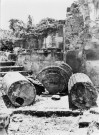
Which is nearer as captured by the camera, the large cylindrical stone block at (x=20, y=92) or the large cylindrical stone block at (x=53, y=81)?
the large cylindrical stone block at (x=20, y=92)

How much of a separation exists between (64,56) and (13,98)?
4.88 m

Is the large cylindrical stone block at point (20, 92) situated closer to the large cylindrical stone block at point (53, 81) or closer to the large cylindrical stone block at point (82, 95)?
the large cylindrical stone block at point (82, 95)

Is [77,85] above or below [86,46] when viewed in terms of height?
below

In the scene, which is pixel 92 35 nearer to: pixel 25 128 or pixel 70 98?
pixel 70 98

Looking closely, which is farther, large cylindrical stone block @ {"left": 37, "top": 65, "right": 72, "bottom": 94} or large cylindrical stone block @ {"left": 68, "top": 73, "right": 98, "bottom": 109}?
large cylindrical stone block @ {"left": 37, "top": 65, "right": 72, "bottom": 94}

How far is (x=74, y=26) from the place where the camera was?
1065 centimetres

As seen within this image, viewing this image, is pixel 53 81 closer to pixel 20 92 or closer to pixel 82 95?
pixel 20 92

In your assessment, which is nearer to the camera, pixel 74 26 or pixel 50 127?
pixel 50 127

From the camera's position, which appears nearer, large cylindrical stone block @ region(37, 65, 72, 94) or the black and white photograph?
the black and white photograph

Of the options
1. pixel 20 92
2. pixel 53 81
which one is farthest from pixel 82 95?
pixel 53 81

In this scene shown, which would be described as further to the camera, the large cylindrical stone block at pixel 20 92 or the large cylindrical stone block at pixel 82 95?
the large cylindrical stone block at pixel 20 92

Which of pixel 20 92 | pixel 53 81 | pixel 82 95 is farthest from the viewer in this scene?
pixel 53 81

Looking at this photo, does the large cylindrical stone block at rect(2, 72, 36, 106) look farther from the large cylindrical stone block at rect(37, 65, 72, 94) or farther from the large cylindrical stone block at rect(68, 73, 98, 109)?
the large cylindrical stone block at rect(37, 65, 72, 94)

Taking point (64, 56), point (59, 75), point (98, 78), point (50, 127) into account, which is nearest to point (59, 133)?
point (50, 127)
